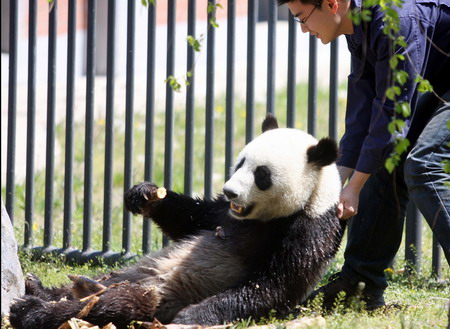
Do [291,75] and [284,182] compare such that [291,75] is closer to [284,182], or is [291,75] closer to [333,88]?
[333,88]

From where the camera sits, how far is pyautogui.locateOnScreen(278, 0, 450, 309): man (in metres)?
3.89

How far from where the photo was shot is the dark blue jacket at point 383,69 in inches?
150

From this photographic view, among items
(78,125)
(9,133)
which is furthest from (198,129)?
(9,133)

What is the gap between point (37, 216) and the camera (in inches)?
287

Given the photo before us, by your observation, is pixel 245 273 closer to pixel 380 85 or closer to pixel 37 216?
pixel 380 85

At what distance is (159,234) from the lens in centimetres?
670

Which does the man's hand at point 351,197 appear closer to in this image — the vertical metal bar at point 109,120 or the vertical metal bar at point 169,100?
the vertical metal bar at point 169,100

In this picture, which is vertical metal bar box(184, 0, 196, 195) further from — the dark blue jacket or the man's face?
the man's face

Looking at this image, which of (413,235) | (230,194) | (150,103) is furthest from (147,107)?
(413,235)

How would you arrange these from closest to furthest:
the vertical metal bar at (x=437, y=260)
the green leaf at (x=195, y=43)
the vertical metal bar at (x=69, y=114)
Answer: the green leaf at (x=195, y=43) < the vertical metal bar at (x=437, y=260) < the vertical metal bar at (x=69, y=114)

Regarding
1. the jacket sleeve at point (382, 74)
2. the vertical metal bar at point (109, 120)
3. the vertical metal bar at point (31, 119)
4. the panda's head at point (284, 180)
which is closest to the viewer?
the jacket sleeve at point (382, 74)

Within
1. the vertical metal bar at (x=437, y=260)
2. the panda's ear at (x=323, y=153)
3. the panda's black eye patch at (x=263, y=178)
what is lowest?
the vertical metal bar at (x=437, y=260)

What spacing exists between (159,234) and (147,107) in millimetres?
1353

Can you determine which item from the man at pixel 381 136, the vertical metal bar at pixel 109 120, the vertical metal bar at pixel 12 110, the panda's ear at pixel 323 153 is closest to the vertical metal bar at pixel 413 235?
the man at pixel 381 136
